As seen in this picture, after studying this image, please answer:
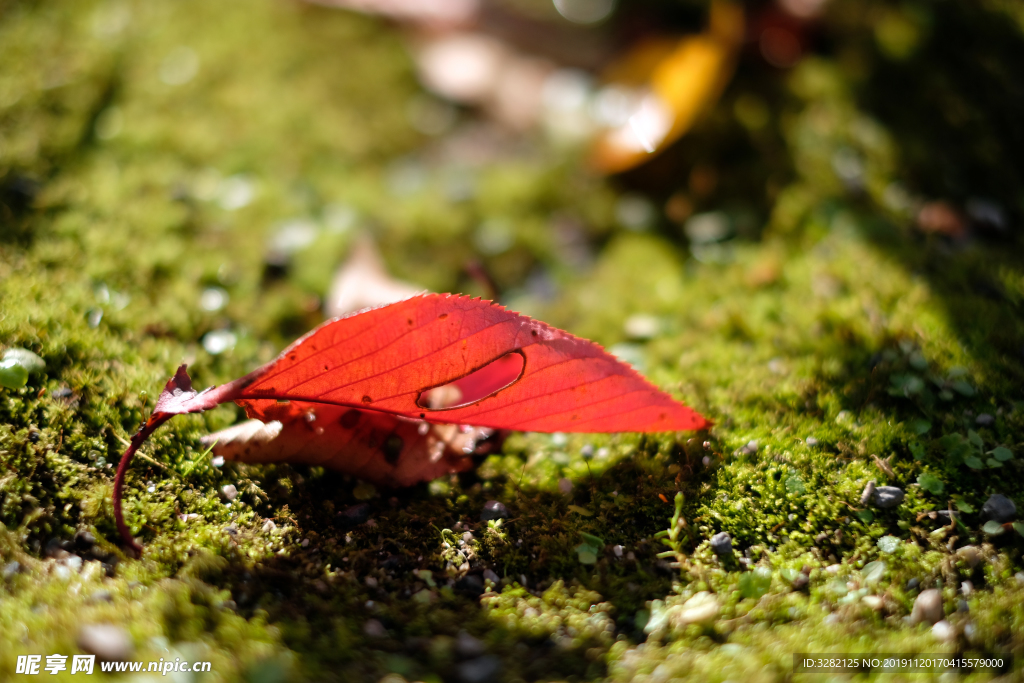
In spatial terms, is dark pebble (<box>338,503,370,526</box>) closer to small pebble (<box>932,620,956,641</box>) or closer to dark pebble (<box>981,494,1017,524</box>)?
small pebble (<box>932,620,956,641</box>)

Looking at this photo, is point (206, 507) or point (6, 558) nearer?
point (6, 558)

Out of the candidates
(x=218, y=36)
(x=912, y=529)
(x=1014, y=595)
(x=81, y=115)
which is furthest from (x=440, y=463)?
(x=218, y=36)

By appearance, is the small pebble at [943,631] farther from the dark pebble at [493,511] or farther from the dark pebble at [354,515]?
the dark pebble at [354,515]

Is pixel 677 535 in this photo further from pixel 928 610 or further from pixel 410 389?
pixel 410 389

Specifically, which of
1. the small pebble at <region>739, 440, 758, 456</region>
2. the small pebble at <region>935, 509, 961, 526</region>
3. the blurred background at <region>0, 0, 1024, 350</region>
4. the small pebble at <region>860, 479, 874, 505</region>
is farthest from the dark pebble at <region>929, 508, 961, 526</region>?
the blurred background at <region>0, 0, 1024, 350</region>

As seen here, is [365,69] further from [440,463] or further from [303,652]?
[303,652]

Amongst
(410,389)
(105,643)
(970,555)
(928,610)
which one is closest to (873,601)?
(928,610)

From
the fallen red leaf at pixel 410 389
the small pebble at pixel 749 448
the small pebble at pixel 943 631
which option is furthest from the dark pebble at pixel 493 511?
the small pebble at pixel 943 631
